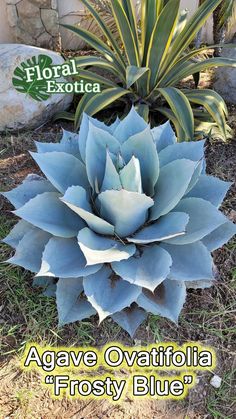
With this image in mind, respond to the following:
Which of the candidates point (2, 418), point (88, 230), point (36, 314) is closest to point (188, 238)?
point (88, 230)

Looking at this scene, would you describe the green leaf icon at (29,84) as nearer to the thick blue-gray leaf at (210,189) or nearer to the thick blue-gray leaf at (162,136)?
the thick blue-gray leaf at (162,136)

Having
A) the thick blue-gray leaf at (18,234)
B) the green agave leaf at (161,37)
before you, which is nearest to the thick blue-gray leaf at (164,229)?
the thick blue-gray leaf at (18,234)

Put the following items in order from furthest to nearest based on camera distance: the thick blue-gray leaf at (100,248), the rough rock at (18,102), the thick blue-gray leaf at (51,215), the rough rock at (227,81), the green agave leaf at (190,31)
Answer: the rough rock at (227,81), the rough rock at (18,102), the green agave leaf at (190,31), the thick blue-gray leaf at (51,215), the thick blue-gray leaf at (100,248)

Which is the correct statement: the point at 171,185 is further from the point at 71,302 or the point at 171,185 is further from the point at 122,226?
the point at 71,302

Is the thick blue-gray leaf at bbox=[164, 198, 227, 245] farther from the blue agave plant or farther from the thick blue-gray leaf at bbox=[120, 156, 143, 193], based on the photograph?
the thick blue-gray leaf at bbox=[120, 156, 143, 193]

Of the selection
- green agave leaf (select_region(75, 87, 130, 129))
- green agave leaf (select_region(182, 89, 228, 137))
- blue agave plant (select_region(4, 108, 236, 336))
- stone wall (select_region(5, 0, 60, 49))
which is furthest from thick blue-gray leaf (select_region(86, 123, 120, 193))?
stone wall (select_region(5, 0, 60, 49))

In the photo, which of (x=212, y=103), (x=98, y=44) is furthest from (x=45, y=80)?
(x=212, y=103)
